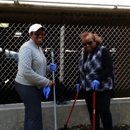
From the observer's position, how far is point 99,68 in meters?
4.07

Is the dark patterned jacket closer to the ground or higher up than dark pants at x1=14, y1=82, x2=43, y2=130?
higher up

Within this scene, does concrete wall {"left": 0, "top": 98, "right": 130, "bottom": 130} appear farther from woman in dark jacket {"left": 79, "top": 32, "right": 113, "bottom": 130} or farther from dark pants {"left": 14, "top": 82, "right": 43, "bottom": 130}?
dark pants {"left": 14, "top": 82, "right": 43, "bottom": 130}

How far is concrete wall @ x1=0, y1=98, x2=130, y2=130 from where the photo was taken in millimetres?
4773

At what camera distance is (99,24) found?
5.76m

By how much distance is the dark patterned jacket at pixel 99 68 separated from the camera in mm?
4008

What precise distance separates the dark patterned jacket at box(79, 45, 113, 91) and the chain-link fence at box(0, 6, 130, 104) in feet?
3.59

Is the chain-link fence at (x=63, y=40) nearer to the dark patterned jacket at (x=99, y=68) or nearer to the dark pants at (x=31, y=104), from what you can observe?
the dark patterned jacket at (x=99, y=68)

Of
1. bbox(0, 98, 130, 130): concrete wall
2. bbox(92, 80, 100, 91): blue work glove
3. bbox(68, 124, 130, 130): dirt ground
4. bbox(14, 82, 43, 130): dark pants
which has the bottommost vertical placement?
bbox(68, 124, 130, 130): dirt ground

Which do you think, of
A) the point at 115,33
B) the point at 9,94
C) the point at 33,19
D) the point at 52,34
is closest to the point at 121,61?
the point at 115,33

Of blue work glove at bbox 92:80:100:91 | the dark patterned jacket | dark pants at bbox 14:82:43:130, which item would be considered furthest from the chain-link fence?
dark pants at bbox 14:82:43:130

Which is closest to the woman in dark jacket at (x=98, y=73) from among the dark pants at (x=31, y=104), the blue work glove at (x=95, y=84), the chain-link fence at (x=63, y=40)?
the blue work glove at (x=95, y=84)

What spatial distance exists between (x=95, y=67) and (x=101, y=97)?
1.58 feet

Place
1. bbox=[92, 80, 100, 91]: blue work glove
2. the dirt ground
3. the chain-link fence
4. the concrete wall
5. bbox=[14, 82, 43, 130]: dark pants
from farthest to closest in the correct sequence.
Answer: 1. the chain-link fence
2. the dirt ground
3. the concrete wall
4. bbox=[92, 80, 100, 91]: blue work glove
5. bbox=[14, 82, 43, 130]: dark pants

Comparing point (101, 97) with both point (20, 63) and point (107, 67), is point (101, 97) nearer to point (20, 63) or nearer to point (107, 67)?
point (107, 67)
